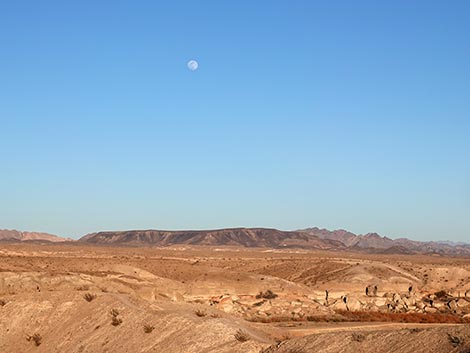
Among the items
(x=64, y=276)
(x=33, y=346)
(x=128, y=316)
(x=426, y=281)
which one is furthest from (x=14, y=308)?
(x=426, y=281)

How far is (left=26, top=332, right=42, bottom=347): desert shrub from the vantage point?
23.4m

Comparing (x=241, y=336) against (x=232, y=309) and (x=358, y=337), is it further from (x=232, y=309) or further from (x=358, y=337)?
(x=232, y=309)

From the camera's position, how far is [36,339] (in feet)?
77.4

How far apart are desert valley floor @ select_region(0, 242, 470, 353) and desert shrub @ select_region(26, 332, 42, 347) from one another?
0.11 ft

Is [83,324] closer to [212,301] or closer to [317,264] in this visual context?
[212,301]

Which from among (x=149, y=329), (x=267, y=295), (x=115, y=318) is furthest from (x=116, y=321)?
(x=267, y=295)

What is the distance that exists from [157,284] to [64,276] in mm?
10421

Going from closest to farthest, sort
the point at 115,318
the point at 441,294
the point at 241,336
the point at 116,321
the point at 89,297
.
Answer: the point at 241,336 < the point at 116,321 < the point at 115,318 < the point at 89,297 < the point at 441,294

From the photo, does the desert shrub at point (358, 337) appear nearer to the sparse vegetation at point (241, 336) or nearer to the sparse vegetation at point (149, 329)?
the sparse vegetation at point (241, 336)

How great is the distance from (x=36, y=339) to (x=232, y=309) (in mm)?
20069

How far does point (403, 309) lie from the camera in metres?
48.5

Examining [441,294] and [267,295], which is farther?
[441,294]

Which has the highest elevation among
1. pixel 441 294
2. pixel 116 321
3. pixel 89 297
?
pixel 89 297

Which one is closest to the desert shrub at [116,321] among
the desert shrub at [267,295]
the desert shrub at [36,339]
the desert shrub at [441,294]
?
the desert shrub at [36,339]
